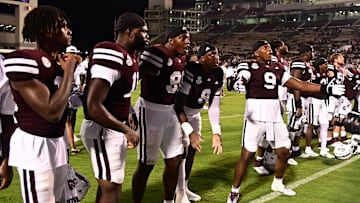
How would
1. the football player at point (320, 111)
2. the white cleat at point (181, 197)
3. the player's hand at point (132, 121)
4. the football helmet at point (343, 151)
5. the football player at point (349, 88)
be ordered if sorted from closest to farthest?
1. the player's hand at point (132, 121)
2. the white cleat at point (181, 197)
3. the football helmet at point (343, 151)
4. the football player at point (320, 111)
5. the football player at point (349, 88)

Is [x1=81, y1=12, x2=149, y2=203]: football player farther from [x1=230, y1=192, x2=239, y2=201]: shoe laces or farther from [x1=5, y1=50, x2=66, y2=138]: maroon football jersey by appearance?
[x1=230, y1=192, x2=239, y2=201]: shoe laces

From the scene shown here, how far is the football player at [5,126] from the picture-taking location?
283 centimetres

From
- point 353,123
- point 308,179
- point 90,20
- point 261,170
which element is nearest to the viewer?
point 353,123

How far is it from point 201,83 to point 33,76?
2786mm

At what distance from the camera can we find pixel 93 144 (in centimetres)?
324

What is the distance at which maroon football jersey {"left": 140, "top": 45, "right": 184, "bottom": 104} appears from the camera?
3.97 meters

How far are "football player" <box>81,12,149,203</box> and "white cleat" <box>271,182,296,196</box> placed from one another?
2.80 m

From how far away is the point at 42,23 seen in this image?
249 cm

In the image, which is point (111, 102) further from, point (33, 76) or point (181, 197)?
point (181, 197)

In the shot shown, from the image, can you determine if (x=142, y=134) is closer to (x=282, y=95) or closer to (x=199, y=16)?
(x=282, y=95)

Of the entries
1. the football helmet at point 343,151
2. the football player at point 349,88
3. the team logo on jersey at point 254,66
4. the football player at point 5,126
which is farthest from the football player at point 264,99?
the football player at point 349,88

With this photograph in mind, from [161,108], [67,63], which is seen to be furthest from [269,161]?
[67,63]

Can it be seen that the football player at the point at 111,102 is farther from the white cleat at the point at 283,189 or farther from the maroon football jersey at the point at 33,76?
the white cleat at the point at 283,189

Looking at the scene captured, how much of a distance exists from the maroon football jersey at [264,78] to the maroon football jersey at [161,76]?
125 cm
